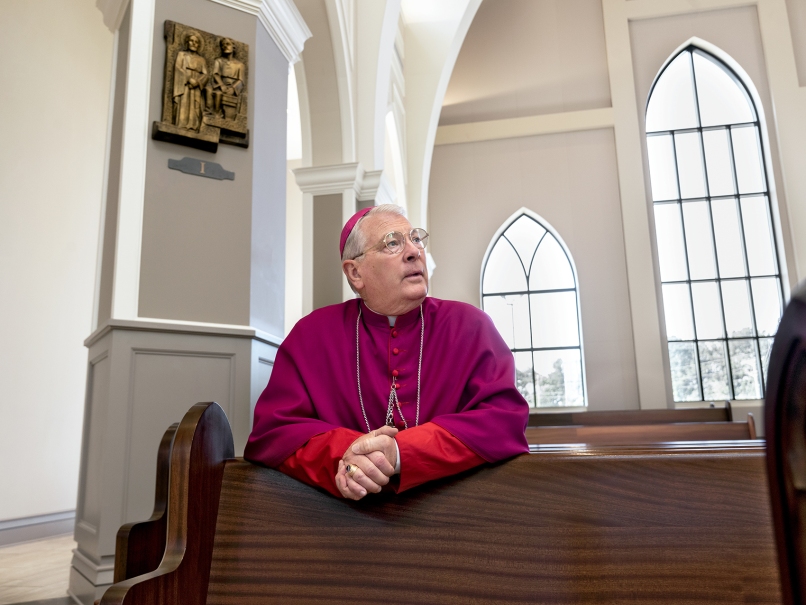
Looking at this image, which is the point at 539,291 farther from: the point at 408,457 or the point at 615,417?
the point at 408,457

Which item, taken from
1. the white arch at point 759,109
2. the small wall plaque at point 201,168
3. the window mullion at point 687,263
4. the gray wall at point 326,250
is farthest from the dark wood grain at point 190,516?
the white arch at point 759,109

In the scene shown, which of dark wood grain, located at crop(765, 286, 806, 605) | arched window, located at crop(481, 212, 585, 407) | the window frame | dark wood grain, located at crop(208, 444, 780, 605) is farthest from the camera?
arched window, located at crop(481, 212, 585, 407)

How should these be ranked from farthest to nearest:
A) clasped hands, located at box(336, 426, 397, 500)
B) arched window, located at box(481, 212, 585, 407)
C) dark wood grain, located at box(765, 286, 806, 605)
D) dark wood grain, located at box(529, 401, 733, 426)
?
1. arched window, located at box(481, 212, 585, 407)
2. dark wood grain, located at box(529, 401, 733, 426)
3. clasped hands, located at box(336, 426, 397, 500)
4. dark wood grain, located at box(765, 286, 806, 605)

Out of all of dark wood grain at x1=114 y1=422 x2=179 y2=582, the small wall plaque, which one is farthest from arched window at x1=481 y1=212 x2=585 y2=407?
dark wood grain at x1=114 y1=422 x2=179 y2=582

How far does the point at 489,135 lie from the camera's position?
33.7ft

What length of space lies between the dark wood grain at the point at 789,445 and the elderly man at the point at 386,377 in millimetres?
1015

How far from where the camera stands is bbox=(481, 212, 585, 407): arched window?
9.62m

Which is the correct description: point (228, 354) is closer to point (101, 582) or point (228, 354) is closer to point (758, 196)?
point (101, 582)

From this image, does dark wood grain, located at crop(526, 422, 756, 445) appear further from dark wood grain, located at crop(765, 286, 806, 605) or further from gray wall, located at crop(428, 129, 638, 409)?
gray wall, located at crop(428, 129, 638, 409)

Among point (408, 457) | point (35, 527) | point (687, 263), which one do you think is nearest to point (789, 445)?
point (408, 457)

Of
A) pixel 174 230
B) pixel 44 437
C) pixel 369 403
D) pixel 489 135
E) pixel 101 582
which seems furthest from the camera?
pixel 489 135

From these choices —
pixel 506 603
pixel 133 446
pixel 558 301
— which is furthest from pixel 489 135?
pixel 506 603

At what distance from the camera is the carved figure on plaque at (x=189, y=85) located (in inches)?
143

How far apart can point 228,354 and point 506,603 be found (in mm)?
2736
